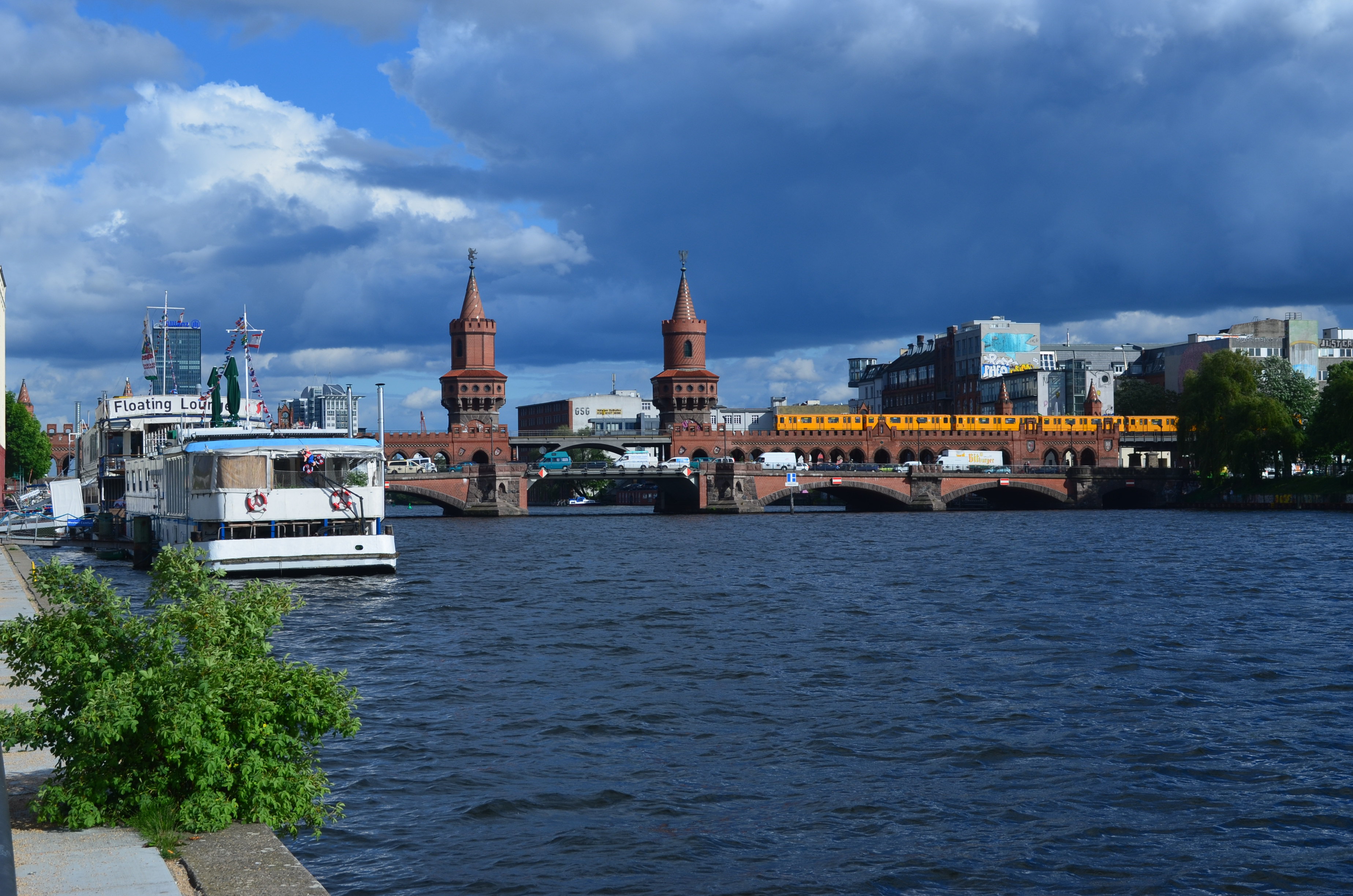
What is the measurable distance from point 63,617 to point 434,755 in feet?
25.6

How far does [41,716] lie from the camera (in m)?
12.1

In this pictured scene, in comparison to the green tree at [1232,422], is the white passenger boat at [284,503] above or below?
below

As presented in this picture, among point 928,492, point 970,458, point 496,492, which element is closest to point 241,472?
point 496,492

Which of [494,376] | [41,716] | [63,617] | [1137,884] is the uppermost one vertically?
[494,376]

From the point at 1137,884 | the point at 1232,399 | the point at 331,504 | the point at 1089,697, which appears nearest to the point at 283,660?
the point at 1137,884

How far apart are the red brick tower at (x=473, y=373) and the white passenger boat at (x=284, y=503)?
112 m

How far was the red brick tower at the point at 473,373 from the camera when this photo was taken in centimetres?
16238

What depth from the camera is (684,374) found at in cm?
17038

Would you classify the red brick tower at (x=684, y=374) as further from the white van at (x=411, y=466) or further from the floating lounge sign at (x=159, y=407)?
the floating lounge sign at (x=159, y=407)

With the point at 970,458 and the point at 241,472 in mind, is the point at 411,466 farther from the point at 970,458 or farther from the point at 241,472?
the point at 241,472

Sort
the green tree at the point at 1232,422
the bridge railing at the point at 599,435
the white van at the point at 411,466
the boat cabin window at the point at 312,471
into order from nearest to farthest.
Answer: the boat cabin window at the point at 312,471 → the green tree at the point at 1232,422 → the white van at the point at 411,466 → the bridge railing at the point at 599,435

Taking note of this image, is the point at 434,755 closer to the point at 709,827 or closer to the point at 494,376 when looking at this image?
the point at 709,827

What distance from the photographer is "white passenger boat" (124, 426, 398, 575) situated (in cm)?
4484

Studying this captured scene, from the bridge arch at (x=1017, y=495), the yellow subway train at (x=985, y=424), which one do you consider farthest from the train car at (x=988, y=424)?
the bridge arch at (x=1017, y=495)
